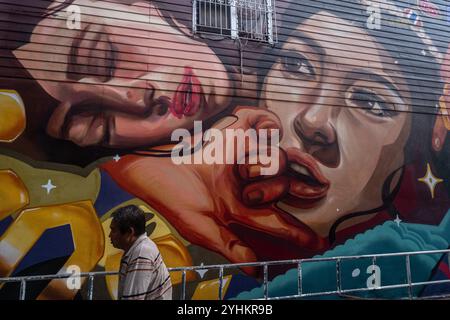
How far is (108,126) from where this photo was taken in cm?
558

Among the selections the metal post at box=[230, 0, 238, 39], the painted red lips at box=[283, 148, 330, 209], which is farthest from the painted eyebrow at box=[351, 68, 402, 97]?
the metal post at box=[230, 0, 238, 39]

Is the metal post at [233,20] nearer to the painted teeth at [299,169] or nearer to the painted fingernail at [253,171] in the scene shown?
the painted fingernail at [253,171]

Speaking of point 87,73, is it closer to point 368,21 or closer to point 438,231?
point 368,21

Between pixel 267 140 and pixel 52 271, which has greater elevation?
pixel 267 140

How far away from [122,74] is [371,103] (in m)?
5.14

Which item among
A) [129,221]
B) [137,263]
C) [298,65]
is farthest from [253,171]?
[137,263]

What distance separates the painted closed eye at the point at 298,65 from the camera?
6.93m

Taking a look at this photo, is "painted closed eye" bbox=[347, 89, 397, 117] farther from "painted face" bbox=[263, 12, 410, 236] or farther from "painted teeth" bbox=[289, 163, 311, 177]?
"painted teeth" bbox=[289, 163, 311, 177]

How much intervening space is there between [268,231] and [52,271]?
3.47 m

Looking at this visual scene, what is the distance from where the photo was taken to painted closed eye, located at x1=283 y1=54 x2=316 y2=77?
273 inches

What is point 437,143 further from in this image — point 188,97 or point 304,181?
point 188,97

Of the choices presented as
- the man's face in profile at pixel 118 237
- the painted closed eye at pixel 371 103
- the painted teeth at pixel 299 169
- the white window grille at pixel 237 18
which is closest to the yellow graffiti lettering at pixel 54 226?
the man's face in profile at pixel 118 237

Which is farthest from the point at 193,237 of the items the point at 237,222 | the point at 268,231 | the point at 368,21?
the point at 368,21

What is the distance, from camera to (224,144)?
620 cm
